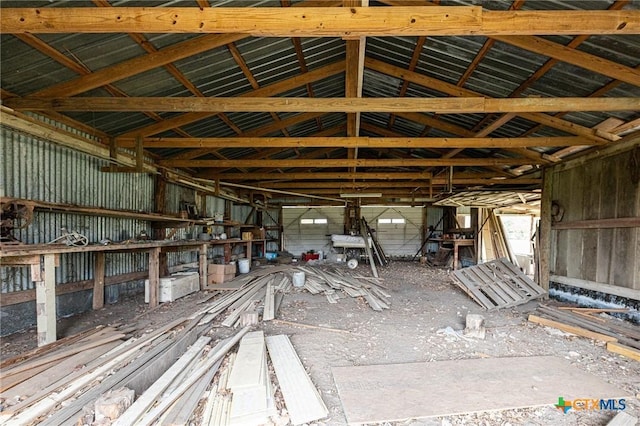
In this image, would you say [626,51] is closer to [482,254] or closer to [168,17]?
[168,17]

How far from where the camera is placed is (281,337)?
4055mm

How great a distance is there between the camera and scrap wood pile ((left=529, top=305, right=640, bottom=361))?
3.86 metres

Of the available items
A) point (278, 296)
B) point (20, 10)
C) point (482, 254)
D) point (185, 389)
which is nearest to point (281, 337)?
point (185, 389)

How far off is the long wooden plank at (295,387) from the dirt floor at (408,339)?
0.36 feet

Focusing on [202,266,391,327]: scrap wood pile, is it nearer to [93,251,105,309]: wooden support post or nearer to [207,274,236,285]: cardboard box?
Answer: [207,274,236,285]: cardboard box

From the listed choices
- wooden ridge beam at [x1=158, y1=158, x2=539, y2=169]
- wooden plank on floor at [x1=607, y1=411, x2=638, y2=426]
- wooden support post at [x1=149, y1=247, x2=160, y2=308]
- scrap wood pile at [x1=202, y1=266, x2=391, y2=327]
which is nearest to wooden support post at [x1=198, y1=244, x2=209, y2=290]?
scrap wood pile at [x1=202, y1=266, x2=391, y2=327]

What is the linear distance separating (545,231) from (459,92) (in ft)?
13.0

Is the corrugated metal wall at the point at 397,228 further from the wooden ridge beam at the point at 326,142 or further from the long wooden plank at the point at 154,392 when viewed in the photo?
the long wooden plank at the point at 154,392

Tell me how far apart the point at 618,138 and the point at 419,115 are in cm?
323

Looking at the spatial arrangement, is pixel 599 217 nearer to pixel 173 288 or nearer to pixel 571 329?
pixel 571 329

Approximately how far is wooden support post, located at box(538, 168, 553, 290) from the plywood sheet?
396cm

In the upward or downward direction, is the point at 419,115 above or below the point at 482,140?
A: above

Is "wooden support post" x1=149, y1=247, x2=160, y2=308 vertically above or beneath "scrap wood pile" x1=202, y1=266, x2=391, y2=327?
above

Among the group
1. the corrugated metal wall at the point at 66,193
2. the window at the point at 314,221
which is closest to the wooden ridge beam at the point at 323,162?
the corrugated metal wall at the point at 66,193
